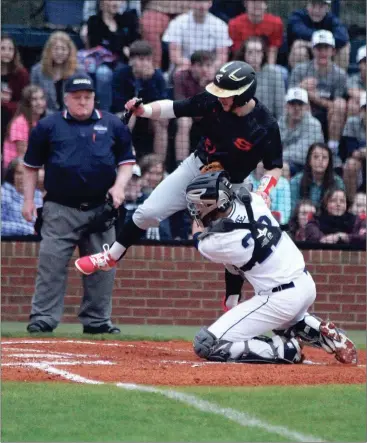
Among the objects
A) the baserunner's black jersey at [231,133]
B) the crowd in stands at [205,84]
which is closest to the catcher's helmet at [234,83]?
the baserunner's black jersey at [231,133]

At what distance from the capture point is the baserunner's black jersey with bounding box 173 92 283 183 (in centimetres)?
848

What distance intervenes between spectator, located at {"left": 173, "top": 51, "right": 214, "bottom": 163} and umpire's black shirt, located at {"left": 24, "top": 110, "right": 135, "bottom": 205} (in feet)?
9.06

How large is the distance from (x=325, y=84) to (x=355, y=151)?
91 centimetres

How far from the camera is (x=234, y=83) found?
8141 mm

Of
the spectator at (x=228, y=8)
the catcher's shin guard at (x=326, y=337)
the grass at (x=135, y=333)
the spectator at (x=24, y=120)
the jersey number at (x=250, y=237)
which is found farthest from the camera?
the spectator at (x=228, y=8)

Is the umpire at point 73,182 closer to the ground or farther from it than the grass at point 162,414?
farther from it

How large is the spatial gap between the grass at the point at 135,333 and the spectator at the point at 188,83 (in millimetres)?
2050

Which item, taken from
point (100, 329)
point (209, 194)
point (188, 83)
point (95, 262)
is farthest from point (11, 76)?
point (209, 194)

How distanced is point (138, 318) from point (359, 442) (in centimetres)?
726

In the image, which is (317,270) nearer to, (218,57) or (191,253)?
(191,253)

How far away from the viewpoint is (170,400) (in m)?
6.21

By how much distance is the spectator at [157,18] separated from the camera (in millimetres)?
13375

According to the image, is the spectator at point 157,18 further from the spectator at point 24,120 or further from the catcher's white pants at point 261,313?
the catcher's white pants at point 261,313

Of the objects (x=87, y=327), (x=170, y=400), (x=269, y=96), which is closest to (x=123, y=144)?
(x=87, y=327)
